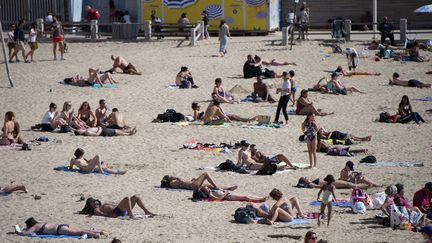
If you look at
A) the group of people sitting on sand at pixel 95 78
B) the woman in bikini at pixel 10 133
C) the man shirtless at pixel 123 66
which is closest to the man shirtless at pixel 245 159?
the woman in bikini at pixel 10 133

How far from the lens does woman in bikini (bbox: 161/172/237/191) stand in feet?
67.1

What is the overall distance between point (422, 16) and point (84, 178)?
26827mm

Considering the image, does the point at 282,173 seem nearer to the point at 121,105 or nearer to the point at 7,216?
the point at 7,216

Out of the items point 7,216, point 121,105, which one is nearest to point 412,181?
point 7,216

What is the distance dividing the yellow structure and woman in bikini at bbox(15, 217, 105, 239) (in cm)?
2439

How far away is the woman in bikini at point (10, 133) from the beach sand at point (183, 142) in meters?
0.47

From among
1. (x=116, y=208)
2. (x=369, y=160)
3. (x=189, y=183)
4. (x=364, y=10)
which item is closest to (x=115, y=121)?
(x=189, y=183)

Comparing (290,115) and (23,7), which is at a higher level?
(23,7)

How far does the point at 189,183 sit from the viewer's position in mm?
20859

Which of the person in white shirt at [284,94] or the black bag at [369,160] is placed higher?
the person in white shirt at [284,94]

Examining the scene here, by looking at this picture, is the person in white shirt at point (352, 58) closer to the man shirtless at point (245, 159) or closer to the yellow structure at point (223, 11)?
the yellow structure at point (223, 11)

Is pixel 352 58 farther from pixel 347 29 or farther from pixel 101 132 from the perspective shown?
pixel 101 132

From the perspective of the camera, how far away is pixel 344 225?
724 inches

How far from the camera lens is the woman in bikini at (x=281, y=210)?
1856 centimetres
